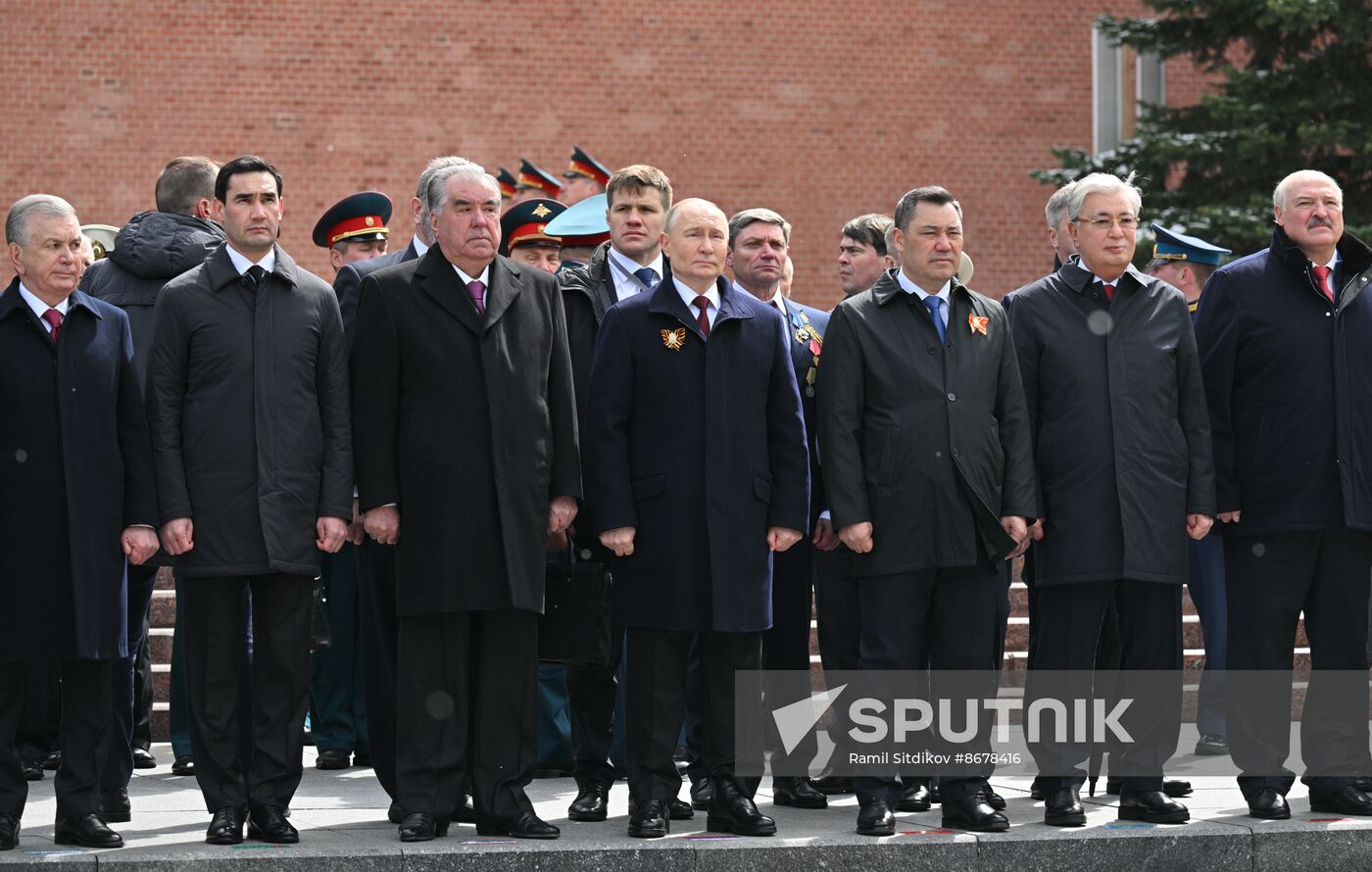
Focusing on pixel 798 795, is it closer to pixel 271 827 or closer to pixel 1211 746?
pixel 271 827

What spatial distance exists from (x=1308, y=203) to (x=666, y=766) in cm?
315

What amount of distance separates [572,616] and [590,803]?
0.71m

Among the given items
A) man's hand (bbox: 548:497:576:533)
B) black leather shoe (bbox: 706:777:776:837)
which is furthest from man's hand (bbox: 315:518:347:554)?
black leather shoe (bbox: 706:777:776:837)

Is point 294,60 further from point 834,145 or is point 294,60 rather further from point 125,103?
point 834,145

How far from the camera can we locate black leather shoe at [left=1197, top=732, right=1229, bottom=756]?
8219mm

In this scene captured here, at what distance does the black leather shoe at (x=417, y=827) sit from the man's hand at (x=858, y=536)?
1685mm

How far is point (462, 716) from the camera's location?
5941mm

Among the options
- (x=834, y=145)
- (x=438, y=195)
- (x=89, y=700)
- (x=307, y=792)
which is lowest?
(x=307, y=792)

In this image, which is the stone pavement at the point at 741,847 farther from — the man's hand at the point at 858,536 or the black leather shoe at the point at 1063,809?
the man's hand at the point at 858,536

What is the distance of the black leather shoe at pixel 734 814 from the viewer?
598 centimetres

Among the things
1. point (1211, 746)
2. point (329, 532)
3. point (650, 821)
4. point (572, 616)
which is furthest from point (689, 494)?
point (1211, 746)

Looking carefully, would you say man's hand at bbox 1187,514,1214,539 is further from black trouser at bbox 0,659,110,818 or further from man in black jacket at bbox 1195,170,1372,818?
black trouser at bbox 0,659,110,818

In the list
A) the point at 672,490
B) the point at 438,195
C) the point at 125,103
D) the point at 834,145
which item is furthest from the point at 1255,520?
the point at 125,103

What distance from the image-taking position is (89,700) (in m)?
5.82
